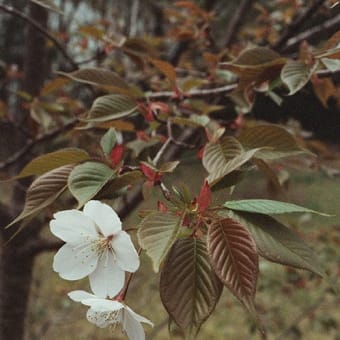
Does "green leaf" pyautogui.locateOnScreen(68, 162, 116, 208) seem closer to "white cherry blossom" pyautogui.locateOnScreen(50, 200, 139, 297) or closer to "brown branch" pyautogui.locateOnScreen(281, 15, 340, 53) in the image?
"white cherry blossom" pyautogui.locateOnScreen(50, 200, 139, 297)

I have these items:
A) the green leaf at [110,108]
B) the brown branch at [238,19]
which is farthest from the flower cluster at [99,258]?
the brown branch at [238,19]

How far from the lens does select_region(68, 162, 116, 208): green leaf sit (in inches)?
22.4

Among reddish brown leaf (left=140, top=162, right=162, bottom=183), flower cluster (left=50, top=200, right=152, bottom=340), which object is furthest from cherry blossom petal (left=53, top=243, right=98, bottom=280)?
reddish brown leaf (left=140, top=162, right=162, bottom=183)

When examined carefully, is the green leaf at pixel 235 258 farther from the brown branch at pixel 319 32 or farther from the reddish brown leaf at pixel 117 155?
the brown branch at pixel 319 32

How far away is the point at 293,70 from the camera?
2.48 ft

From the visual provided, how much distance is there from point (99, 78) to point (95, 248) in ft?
Result: 1.13

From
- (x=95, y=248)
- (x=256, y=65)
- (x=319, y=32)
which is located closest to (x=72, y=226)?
(x=95, y=248)

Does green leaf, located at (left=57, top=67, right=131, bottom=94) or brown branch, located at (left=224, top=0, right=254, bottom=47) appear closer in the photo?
green leaf, located at (left=57, top=67, right=131, bottom=94)

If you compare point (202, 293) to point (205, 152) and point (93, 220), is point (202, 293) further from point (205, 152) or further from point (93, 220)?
point (205, 152)

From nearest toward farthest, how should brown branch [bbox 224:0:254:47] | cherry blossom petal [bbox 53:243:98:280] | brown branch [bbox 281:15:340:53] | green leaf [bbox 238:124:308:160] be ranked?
cherry blossom petal [bbox 53:243:98:280] < green leaf [bbox 238:124:308:160] < brown branch [bbox 281:15:340:53] < brown branch [bbox 224:0:254:47]

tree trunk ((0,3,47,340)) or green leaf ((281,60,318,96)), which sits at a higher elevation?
green leaf ((281,60,318,96))

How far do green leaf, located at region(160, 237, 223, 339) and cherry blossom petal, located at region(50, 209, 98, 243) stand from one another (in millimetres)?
101

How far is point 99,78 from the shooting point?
843 mm

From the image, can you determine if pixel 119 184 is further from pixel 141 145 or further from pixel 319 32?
pixel 319 32
